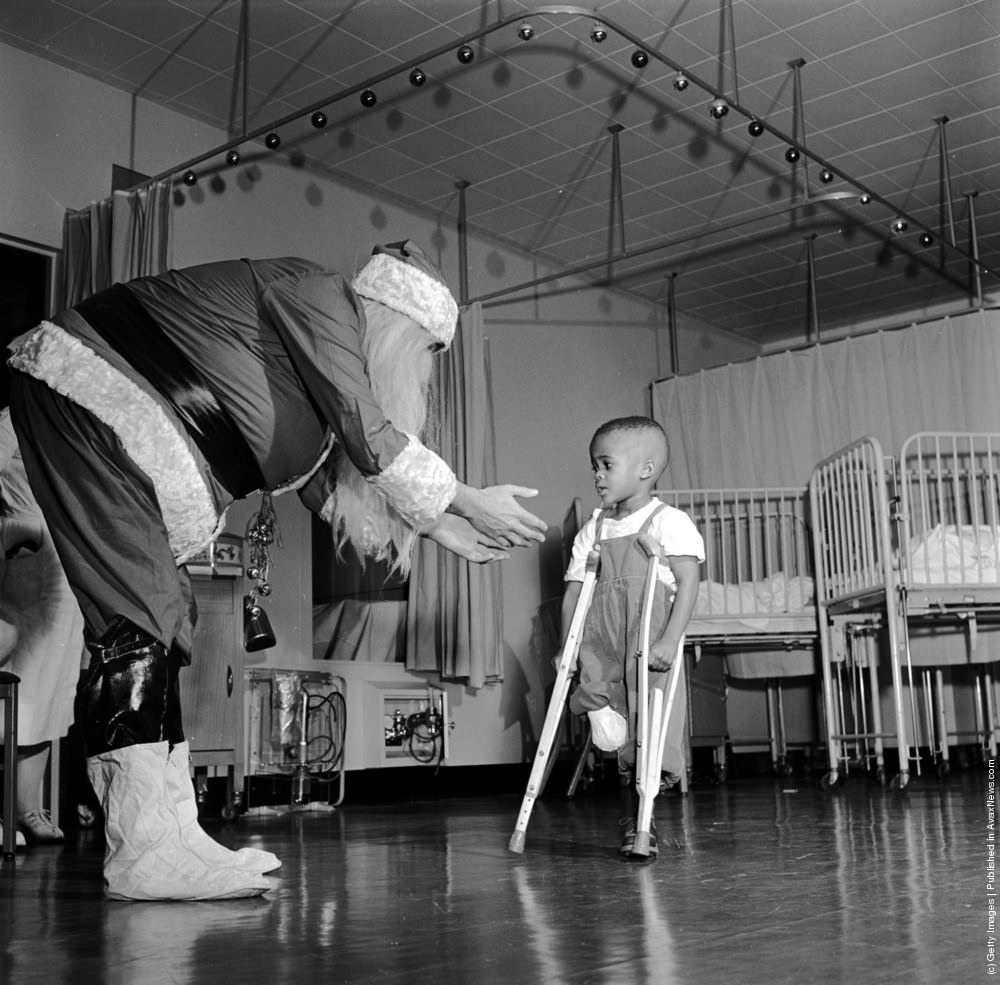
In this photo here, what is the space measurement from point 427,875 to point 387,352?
→ 36.5 inches

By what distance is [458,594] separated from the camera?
5.89 metres

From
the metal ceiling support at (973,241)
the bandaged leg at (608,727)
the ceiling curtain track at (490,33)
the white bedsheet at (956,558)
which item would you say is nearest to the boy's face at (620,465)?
the bandaged leg at (608,727)

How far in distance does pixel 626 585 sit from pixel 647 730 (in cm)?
38

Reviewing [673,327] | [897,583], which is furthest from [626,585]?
[673,327]

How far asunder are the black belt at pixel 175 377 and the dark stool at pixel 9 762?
1.20 metres

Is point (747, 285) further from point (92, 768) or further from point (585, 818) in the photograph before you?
point (92, 768)

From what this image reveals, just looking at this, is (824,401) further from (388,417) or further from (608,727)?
(388,417)

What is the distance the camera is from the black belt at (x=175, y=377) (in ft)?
6.41

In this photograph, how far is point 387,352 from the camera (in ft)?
6.80

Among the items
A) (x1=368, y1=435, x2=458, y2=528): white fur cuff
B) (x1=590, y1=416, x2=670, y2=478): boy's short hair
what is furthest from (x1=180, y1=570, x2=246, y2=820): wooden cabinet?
(x1=368, y1=435, x2=458, y2=528): white fur cuff

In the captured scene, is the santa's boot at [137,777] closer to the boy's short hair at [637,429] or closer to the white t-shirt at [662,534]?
the white t-shirt at [662,534]

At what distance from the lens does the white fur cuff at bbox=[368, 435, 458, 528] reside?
187 cm

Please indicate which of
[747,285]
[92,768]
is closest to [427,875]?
[92,768]

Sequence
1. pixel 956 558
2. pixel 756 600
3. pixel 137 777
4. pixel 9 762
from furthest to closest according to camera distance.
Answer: pixel 756 600 < pixel 956 558 < pixel 9 762 < pixel 137 777
